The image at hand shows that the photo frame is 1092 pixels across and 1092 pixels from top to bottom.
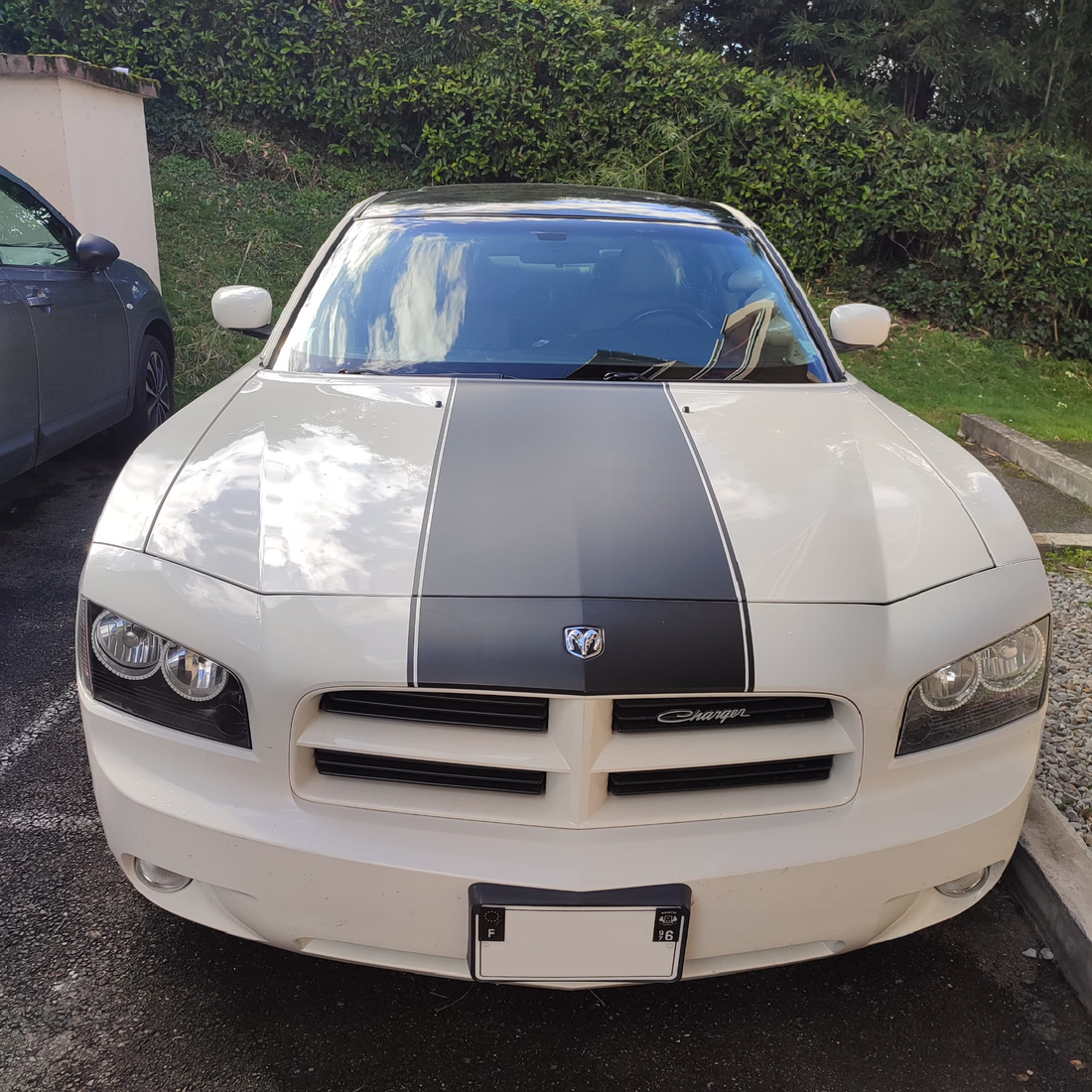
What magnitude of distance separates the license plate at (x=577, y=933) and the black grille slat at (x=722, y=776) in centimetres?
17

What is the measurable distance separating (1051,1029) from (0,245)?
4.46m

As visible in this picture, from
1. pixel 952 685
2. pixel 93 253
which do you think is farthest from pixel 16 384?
pixel 952 685

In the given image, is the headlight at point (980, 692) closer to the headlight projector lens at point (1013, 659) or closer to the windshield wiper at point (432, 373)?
the headlight projector lens at point (1013, 659)

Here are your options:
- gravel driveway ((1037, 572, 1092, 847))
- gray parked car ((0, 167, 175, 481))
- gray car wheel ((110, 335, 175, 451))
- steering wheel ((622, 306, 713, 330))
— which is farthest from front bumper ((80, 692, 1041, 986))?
gray car wheel ((110, 335, 175, 451))

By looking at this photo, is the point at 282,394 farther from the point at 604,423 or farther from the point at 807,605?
the point at 807,605

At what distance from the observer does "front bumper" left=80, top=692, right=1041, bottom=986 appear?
5.26ft

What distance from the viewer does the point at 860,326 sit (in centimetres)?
321

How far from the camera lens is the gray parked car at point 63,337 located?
395 centimetres

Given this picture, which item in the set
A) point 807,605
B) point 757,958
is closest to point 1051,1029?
point 757,958

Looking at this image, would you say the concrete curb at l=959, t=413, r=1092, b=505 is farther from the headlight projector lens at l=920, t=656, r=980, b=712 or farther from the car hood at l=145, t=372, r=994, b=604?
the headlight projector lens at l=920, t=656, r=980, b=712

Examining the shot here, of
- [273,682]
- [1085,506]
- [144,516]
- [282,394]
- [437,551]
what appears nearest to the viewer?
[273,682]

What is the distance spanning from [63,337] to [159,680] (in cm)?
311

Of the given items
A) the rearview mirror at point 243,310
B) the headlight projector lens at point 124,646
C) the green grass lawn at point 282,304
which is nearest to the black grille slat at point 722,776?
the headlight projector lens at point 124,646

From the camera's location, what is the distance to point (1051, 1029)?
1.98 m
